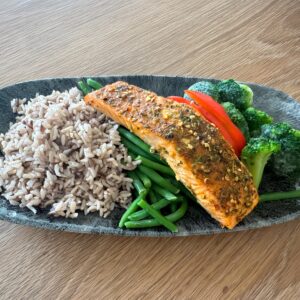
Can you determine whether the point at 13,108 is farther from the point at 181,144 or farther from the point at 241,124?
the point at 241,124

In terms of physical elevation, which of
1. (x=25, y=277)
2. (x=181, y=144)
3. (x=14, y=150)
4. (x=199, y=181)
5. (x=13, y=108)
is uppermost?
(x=13, y=108)

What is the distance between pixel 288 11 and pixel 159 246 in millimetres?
2440

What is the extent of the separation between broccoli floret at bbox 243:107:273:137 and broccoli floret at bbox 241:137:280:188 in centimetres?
24

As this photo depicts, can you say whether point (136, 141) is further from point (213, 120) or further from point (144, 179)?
point (213, 120)

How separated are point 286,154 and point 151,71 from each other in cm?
123

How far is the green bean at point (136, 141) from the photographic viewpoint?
188cm

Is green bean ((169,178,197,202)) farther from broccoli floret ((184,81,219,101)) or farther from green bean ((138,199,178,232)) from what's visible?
broccoli floret ((184,81,219,101))

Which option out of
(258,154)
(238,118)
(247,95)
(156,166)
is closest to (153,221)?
(156,166)

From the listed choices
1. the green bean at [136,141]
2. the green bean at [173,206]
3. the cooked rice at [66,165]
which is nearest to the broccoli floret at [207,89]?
the green bean at [136,141]

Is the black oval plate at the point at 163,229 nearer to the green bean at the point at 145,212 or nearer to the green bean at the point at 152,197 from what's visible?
the green bean at the point at 145,212

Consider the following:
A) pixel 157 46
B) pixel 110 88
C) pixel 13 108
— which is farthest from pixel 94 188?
pixel 157 46

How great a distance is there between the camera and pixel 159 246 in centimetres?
175

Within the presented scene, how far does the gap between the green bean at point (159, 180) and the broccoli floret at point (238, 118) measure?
50 cm

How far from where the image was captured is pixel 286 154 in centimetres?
190
